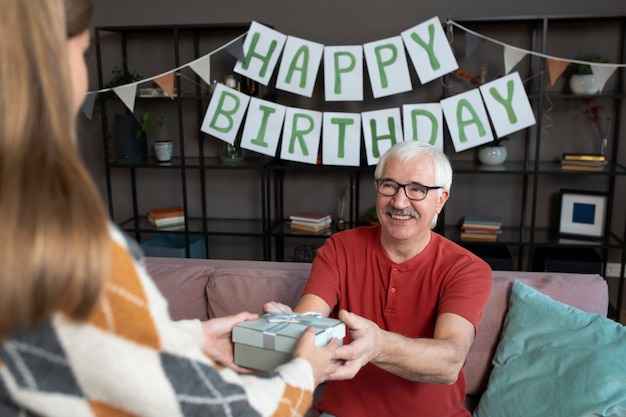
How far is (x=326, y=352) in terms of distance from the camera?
1015 millimetres

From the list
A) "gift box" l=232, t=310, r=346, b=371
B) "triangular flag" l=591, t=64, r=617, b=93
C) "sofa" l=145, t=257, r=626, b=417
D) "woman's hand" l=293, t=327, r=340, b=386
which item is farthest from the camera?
"triangular flag" l=591, t=64, r=617, b=93

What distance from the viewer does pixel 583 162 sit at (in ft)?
10.6

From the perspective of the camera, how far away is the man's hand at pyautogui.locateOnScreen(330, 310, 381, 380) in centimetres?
115

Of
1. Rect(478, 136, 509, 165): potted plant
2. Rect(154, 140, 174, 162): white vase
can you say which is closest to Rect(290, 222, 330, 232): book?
Rect(154, 140, 174, 162): white vase

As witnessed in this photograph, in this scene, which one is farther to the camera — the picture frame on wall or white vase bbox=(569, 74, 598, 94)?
the picture frame on wall

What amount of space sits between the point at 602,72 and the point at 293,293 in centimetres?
213

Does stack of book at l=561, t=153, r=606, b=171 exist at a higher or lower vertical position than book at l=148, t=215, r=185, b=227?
higher

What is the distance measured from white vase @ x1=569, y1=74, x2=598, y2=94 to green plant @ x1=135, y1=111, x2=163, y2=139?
7.96ft

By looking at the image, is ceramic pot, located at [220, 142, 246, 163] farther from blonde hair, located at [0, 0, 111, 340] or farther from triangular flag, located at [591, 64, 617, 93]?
blonde hair, located at [0, 0, 111, 340]

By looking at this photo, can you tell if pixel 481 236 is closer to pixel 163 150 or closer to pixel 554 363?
pixel 554 363

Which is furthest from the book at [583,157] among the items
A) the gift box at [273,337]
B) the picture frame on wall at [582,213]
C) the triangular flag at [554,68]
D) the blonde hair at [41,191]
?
the blonde hair at [41,191]

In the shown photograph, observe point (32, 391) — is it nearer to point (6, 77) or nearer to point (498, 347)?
point (6, 77)

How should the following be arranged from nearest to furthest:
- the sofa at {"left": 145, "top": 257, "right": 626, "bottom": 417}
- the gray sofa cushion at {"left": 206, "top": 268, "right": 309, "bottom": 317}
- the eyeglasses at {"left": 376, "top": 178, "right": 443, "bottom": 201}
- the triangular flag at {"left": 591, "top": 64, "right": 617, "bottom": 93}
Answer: the eyeglasses at {"left": 376, "top": 178, "right": 443, "bottom": 201}, the sofa at {"left": 145, "top": 257, "right": 626, "bottom": 417}, the gray sofa cushion at {"left": 206, "top": 268, "right": 309, "bottom": 317}, the triangular flag at {"left": 591, "top": 64, "right": 617, "bottom": 93}

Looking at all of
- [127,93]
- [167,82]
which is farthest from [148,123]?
[167,82]
